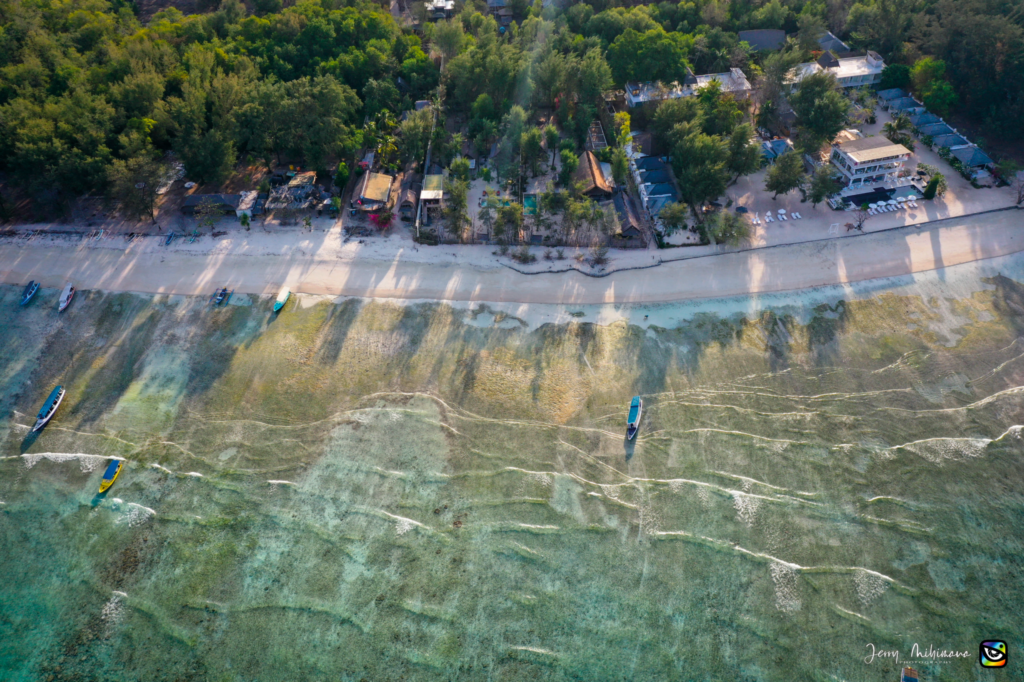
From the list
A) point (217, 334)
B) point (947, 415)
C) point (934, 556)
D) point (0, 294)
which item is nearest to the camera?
point (934, 556)

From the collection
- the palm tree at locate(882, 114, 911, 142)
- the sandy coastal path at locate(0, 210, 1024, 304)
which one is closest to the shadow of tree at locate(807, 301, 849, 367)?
the sandy coastal path at locate(0, 210, 1024, 304)

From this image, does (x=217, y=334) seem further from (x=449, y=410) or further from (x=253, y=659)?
(x=253, y=659)

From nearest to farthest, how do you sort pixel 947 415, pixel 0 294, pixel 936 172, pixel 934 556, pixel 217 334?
pixel 934 556, pixel 947 415, pixel 217 334, pixel 0 294, pixel 936 172

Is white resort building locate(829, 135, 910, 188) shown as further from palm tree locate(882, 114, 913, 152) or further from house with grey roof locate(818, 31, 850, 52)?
house with grey roof locate(818, 31, 850, 52)

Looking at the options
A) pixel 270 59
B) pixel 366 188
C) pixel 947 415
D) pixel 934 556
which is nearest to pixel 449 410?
pixel 366 188

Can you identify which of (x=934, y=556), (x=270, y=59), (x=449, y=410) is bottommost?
(x=934, y=556)

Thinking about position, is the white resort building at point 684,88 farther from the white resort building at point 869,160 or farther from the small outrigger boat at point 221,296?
the small outrigger boat at point 221,296

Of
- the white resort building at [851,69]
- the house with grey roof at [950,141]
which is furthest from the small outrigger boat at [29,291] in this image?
the house with grey roof at [950,141]
